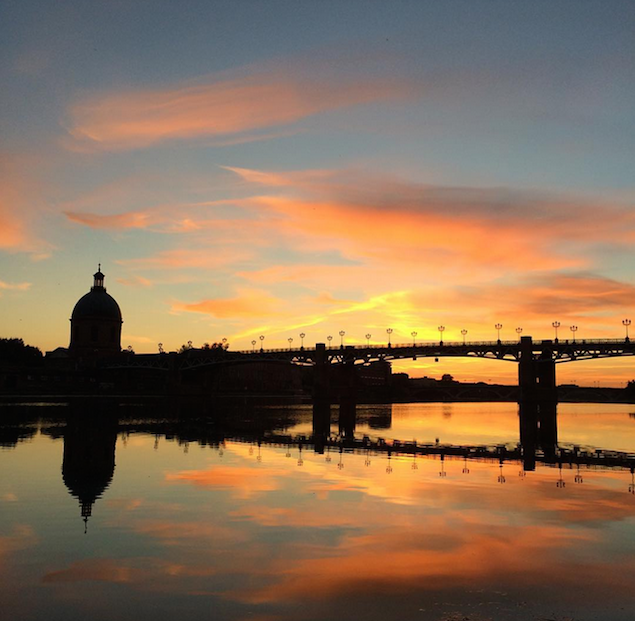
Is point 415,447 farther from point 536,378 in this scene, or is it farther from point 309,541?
point 536,378

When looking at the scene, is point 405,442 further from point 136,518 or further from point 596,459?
point 136,518

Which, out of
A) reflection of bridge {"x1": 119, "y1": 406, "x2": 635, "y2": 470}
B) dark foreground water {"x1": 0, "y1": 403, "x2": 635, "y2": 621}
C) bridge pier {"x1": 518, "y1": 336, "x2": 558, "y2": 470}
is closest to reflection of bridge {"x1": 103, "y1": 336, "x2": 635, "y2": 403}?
bridge pier {"x1": 518, "y1": 336, "x2": 558, "y2": 470}

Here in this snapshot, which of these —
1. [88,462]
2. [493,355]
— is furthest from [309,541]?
[493,355]

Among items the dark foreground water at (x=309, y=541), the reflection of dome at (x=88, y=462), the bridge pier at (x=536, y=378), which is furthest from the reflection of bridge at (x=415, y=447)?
the bridge pier at (x=536, y=378)

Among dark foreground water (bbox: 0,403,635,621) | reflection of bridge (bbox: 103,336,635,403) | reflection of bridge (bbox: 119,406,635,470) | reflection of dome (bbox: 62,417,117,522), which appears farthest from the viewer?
reflection of bridge (bbox: 103,336,635,403)

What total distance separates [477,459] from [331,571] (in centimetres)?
2614

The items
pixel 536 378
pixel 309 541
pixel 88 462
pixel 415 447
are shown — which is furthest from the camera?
pixel 536 378

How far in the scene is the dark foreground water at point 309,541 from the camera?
1345cm

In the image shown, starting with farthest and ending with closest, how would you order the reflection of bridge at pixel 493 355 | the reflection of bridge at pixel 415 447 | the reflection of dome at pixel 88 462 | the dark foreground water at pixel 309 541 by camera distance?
1. the reflection of bridge at pixel 493 355
2. the reflection of bridge at pixel 415 447
3. the reflection of dome at pixel 88 462
4. the dark foreground water at pixel 309 541

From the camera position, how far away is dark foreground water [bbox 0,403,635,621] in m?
13.4

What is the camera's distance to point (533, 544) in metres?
18.4

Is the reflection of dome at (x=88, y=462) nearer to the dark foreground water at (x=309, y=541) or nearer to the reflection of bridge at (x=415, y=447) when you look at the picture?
the dark foreground water at (x=309, y=541)

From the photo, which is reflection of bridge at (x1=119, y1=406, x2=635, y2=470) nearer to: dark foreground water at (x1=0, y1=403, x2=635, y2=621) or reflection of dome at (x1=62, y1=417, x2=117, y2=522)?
reflection of dome at (x1=62, y1=417, x2=117, y2=522)

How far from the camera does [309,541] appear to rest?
18266 millimetres
